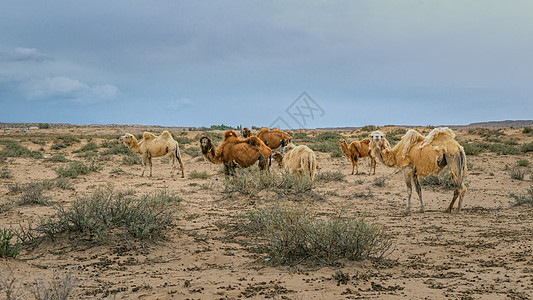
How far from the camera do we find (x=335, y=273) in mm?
4137

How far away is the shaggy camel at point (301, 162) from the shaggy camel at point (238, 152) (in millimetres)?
687

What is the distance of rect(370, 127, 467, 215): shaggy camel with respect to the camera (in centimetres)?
821

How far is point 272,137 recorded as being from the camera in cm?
1505

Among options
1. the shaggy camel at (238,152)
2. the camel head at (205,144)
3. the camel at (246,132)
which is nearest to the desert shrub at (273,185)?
the shaggy camel at (238,152)

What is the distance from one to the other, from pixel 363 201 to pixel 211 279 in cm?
735

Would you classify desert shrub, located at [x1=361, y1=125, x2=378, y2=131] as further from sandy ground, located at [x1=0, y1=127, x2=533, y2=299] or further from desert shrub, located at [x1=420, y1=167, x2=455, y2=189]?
sandy ground, located at [x1=0, y1=127, x2=533, y2=299]

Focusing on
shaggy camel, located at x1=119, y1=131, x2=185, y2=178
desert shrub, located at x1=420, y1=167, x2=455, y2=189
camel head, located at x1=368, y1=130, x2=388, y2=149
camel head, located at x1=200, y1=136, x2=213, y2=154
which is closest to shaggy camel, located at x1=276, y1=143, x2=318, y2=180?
camel head, located at x1=368, y1=130, x2=388, y2=149

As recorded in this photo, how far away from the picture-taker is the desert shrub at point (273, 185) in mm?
9648

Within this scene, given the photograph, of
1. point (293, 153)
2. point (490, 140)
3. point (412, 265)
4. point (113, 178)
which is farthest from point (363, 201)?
point (490, 140)

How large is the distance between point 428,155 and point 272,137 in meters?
7.45

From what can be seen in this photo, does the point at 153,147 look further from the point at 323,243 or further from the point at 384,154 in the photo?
the point at 323,243

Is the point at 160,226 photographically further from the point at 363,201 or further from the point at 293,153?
the point at 363,201

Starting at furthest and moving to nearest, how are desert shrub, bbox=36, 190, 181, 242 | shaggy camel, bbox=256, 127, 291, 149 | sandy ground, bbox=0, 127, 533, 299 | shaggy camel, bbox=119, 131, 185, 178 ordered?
shaggy camel, bbox=119, 131, 185, 178, shaggy camel, bbox=256, 127, 291, 149, desert shrub, bbox=36, 190, 181, 242, sandy ground, bbox=0, 127, 533, 299

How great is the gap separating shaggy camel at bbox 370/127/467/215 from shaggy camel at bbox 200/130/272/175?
305cm
